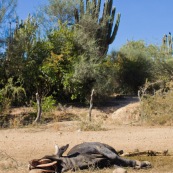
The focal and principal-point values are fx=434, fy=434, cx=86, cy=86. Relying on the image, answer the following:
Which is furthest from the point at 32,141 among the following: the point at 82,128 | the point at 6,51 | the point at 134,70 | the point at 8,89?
the point at 134,70

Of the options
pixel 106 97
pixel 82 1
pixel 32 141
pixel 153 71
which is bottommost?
pixel 32 141

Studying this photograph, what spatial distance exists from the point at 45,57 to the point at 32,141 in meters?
12.8

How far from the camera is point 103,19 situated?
28.7 m

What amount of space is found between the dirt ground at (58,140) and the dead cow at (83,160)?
2.92ft

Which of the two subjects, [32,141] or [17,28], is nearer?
[32,141]

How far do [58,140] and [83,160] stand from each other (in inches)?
162

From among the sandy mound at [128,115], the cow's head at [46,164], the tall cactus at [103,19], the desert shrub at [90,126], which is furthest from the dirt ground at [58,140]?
the tall cactus at [103,19]

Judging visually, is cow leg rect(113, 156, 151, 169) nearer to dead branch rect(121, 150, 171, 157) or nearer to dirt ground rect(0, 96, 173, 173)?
dead branch rect(121, 150, 171, 157)

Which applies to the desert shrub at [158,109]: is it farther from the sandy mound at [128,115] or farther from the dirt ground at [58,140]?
the dirt ground at [58,140]

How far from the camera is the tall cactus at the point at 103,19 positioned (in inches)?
1121

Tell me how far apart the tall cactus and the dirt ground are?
15.5 metres

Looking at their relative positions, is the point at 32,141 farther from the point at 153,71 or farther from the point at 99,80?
the point at 153,71

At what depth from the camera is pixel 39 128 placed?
13.8 metres

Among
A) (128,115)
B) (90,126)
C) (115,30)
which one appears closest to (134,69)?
(115,30)
